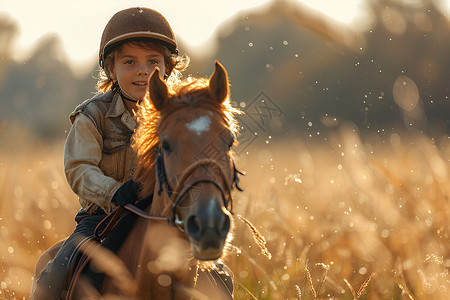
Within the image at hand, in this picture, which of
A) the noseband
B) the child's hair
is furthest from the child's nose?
the noseband

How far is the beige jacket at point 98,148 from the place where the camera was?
12.7 feet

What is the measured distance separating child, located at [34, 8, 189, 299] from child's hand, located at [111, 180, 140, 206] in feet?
0.44

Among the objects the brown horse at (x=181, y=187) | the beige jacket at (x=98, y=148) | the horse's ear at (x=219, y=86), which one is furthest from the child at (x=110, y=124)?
the horse's ear at (x=219, y=86)

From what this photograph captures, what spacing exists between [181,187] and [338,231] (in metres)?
3.60

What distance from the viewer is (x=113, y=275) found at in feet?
10.8

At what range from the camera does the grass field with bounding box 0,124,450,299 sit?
12.3 feet

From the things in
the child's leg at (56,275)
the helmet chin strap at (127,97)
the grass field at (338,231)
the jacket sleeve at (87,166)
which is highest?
the helmet chin strap at (127,97)

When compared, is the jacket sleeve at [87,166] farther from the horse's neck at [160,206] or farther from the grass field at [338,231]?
the grass field at [338,231]

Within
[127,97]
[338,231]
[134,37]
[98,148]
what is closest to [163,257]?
[98,148]

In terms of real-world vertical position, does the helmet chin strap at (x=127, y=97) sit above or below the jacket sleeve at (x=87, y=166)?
above

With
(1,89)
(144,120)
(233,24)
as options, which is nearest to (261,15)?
(233,24)

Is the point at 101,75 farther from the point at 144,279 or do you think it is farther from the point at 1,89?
the point at 1,89

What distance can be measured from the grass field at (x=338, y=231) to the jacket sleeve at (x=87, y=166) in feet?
2.96

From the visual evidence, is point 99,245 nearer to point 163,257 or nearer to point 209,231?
point 163,257
